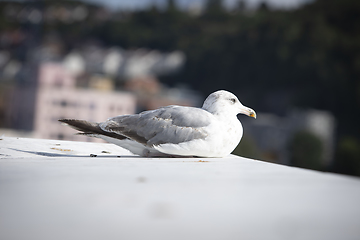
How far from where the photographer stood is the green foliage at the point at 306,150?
28.1m

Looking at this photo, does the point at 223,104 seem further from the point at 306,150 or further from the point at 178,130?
the point at 306,150

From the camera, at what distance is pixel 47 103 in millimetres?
36938

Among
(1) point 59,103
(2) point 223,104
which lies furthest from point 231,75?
(2) point 223,104

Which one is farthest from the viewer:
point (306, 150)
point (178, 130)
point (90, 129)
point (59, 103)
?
point (59, 103)

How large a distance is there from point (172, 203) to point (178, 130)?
3.97 ft

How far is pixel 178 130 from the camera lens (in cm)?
251

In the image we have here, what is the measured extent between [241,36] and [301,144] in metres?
17.7

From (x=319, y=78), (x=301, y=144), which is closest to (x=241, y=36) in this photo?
(x=319, y=78)

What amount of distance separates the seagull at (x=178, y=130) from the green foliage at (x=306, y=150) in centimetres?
2618

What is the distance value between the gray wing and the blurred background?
66.2ft

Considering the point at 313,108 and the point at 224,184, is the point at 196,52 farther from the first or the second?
the point at 224,184

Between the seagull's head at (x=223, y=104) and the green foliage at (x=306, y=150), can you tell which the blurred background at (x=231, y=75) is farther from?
the seagull's head at (x=223, y=104)

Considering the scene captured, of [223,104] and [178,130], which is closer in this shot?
[178,130]

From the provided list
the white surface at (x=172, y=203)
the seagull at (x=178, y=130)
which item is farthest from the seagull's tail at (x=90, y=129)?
the white surface at (x=172, y=203)
